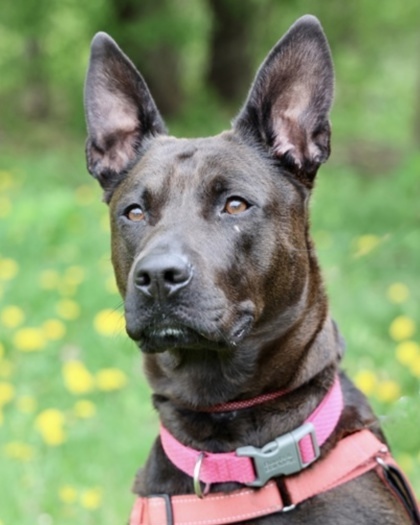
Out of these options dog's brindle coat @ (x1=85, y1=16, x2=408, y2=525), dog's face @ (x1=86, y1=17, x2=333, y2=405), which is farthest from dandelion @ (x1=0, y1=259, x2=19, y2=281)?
dog's brindle coat @ (x1=85, y1=16, x2=408, y2=525)

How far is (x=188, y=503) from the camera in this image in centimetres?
291

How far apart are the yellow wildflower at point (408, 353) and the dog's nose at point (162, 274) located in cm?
261

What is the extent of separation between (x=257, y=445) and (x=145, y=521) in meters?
0.44

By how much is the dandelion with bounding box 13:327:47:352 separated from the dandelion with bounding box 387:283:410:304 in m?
2.43

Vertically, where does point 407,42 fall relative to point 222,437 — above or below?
above

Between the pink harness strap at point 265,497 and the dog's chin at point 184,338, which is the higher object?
the dog's chin at point 184,338

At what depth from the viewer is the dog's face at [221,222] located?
9.40 ft

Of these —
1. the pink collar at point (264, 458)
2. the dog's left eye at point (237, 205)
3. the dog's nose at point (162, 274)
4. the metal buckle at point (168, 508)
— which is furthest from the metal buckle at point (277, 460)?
the dog's left eye at point (237, 205)

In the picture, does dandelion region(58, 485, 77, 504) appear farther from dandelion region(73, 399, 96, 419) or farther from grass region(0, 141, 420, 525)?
dandelion region(73, 399, 96, 419)

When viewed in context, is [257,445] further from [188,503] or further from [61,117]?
[61,117]

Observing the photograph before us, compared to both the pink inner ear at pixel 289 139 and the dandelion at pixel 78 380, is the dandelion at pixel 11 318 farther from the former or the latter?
the pink inner ear at pixel 289 139

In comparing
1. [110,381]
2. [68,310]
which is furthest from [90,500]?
[68,310]

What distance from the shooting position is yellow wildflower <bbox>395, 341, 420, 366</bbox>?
5.09m

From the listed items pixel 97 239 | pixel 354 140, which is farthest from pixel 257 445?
pixel 354 140
